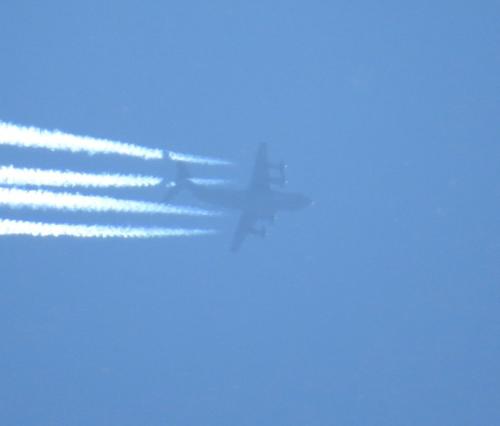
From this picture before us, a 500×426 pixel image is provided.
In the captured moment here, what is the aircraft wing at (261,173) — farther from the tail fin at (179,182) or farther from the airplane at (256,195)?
the tail fin at (179,182)

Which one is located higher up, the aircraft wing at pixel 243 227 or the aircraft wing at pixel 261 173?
the aircraft wing at pixel 261 173

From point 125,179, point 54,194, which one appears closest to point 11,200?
point 54,194

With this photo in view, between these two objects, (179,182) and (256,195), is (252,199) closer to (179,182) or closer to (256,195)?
(256,195)

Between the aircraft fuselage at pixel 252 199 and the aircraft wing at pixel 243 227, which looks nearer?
the aircraft fuselage at pixel 252 199

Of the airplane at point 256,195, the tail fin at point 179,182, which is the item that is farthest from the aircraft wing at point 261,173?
the tail fin at point 179,182

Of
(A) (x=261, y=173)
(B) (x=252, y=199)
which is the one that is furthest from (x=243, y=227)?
(A) (x=261, y=173)

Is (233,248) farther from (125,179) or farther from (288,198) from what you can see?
(125,179)
